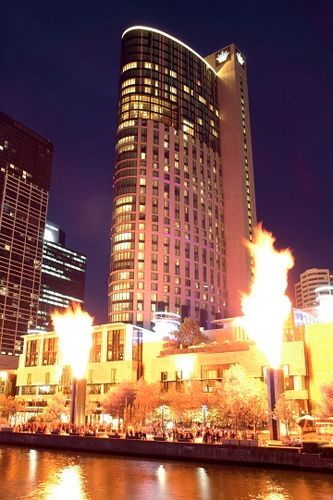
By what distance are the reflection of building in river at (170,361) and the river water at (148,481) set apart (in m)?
39.8

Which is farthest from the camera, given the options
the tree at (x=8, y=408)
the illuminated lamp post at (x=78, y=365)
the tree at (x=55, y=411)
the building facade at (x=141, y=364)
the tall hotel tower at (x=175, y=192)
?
the tall hotel tower at (x=175, y=192)

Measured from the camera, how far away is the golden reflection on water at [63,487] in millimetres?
31994

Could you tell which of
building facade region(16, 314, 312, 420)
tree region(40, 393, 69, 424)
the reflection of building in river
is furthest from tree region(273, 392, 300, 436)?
tree region(40, 393, 69, 424)

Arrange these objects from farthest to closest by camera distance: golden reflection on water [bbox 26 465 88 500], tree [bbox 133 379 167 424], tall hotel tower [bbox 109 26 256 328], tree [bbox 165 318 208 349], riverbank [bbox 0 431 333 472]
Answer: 1. tall hotel tower [bbox 109 26 256 328]
2. tree [bbox 165 318 208 349]
3. tree [bbox 133 379 167 424]
4. riverbank [bbox 0 431 333 472]
5. golden reflection on water [bbox 26 465 88 500]

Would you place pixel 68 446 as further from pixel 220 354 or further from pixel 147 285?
pixel 147 285

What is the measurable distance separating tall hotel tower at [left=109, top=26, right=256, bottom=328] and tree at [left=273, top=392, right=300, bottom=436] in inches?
3616

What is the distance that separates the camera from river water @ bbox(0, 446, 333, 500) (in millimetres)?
32312

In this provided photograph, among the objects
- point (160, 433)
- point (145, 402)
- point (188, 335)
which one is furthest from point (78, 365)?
point (188, 335)

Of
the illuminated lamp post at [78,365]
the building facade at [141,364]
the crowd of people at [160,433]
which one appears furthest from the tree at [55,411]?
the crowd of people at [160,433]

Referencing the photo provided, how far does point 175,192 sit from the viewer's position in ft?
550

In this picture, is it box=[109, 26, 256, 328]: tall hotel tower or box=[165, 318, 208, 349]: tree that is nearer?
Answer: box=[165, 318, 208, 349]: tree

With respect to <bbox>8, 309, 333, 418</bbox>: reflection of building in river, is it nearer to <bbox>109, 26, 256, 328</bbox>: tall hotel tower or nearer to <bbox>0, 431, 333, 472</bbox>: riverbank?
<bbox>109, 26, 256, 328</bbox>: tall hotel tower

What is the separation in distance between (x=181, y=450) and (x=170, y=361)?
5284 cm

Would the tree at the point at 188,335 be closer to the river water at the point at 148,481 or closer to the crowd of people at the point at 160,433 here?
the crowd of people at the point at 160,433
